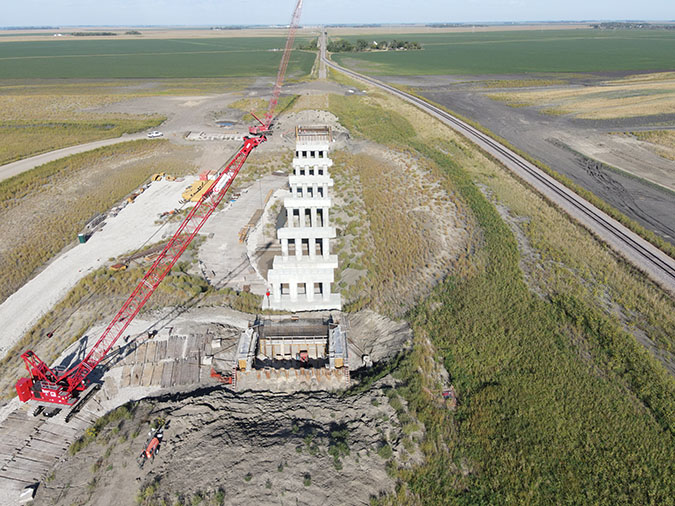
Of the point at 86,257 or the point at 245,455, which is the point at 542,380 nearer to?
the point at 245,455

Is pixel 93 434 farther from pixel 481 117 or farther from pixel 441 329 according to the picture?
pixel 481 117

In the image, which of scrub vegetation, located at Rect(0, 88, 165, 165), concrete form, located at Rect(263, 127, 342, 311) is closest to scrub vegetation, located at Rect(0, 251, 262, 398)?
concrete form, located at Rect(263, 127, 342, 311)

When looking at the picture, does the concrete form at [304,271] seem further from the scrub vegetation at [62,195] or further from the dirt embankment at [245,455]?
the scrub vegetation at [62,195]

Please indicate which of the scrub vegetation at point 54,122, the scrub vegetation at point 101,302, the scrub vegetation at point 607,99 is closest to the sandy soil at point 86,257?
the scrub vegetation at point 101,302

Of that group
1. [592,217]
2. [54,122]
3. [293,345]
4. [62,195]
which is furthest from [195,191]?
[54,122]

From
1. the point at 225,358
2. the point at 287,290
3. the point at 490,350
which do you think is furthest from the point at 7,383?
the point at 490,350
